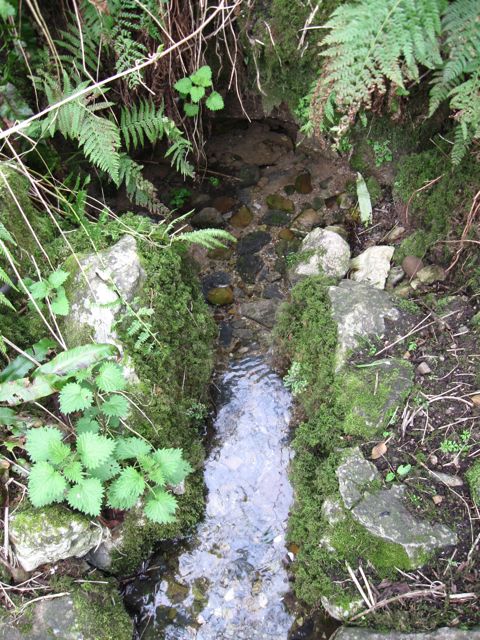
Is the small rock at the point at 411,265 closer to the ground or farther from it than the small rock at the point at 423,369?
farther from it

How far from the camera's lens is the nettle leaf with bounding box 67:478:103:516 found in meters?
2.34

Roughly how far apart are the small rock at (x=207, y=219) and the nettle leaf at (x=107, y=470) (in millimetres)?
2514

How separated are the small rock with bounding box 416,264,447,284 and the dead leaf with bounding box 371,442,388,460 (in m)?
1.21

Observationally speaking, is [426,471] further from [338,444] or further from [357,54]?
[357,54]

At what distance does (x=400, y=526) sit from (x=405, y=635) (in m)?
0.47

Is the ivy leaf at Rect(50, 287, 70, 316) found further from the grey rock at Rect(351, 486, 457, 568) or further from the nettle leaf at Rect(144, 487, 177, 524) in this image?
the grey rock at Rect(351, 486, 457, 568)

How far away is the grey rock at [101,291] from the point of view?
288 centimetres

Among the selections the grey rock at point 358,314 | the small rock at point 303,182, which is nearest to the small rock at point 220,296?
the grey rock at point 358,314

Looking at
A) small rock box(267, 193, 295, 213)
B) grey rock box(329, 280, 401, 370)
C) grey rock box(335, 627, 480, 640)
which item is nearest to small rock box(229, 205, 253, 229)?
small rock box(267, 193, 295, 213)

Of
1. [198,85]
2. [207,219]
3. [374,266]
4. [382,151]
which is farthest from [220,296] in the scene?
[382,151]

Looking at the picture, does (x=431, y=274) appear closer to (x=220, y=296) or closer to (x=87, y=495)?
(x=220, y=296)

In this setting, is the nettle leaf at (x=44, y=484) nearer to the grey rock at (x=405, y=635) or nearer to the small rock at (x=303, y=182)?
the grey rock at (x=405, y=635)

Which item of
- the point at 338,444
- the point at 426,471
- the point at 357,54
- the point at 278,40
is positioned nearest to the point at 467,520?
the point at 426,471

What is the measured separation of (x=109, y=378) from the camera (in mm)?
2475
